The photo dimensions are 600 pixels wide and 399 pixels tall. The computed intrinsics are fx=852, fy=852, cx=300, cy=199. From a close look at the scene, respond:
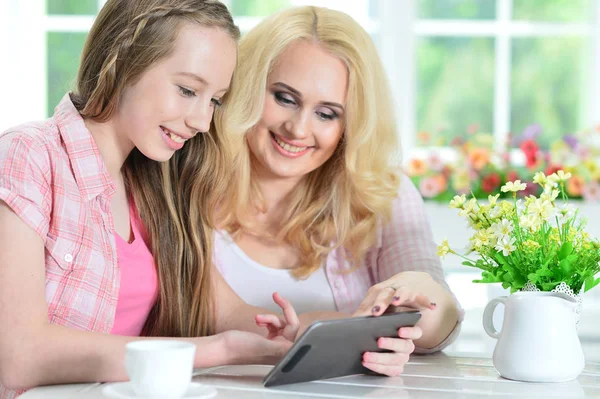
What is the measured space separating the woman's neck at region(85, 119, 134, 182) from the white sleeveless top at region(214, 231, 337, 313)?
1.53ft

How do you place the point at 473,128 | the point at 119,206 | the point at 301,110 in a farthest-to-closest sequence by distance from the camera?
the point at 473,128
the point at 301,110
the point at 119,206

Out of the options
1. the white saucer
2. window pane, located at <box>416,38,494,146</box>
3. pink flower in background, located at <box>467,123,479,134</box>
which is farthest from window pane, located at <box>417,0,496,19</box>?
the white saucer

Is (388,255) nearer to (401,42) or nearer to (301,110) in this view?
(301,110)

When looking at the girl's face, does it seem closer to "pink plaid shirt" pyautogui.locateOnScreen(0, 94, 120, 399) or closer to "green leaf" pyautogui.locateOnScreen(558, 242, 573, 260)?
"pink plaid shirt" pyautogui.locateOnScreen(0, 94, 120, 399)

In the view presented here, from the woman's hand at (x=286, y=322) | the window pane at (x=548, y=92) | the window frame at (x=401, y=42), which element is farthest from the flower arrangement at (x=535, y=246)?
the window pane at (x=548, y=92)

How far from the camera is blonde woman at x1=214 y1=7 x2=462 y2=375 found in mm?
2105

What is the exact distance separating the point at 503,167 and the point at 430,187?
1.11 feet

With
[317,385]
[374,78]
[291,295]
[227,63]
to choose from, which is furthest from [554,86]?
[317,385]

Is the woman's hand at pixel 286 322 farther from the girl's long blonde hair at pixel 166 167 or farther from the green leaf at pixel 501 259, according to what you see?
the green leaf at pixel 501 259

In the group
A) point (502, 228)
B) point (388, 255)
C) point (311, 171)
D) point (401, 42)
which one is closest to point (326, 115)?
point (311, 171)

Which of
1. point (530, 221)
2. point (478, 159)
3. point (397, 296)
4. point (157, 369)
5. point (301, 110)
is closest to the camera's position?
point (157, 369)

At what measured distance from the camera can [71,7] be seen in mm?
3951

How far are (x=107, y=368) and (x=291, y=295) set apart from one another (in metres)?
0.83

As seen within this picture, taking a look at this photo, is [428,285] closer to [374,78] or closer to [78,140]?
[374,78]
